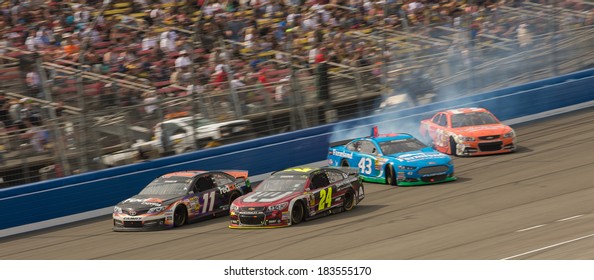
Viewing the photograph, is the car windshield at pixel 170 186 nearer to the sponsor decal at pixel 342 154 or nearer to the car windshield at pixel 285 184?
the car windshield at pixel 285 184

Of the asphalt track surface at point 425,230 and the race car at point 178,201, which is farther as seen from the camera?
the race car at point 178,201

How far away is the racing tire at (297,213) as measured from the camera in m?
16.4

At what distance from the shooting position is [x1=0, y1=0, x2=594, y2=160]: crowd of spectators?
2219cm

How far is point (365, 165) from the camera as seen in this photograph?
20.7 meters

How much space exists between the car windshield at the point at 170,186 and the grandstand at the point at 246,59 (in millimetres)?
2576

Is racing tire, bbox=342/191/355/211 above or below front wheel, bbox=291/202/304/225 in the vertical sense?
below

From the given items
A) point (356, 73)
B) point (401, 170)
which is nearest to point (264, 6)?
point (356, 73)

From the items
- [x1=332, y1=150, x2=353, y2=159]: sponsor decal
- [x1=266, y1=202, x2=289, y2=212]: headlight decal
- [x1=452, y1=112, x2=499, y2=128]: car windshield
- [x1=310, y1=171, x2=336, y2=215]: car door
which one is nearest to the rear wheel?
[x1=310, y1=171, x2=336, y2=215]: car door

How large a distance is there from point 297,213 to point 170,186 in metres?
2.88

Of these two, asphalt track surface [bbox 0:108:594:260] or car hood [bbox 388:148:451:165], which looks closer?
asphalt track surface [bbox 0:108:594:260]

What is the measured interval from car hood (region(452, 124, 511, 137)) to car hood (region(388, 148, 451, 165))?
2707 millimetres

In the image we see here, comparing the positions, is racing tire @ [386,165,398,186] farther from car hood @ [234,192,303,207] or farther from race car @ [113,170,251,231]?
car hood @ [234,192,303,207]

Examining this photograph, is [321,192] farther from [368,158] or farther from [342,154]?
[342,154]

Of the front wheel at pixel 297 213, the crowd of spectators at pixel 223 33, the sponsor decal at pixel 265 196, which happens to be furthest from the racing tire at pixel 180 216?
the crowd of spectators at pixel 223 33
